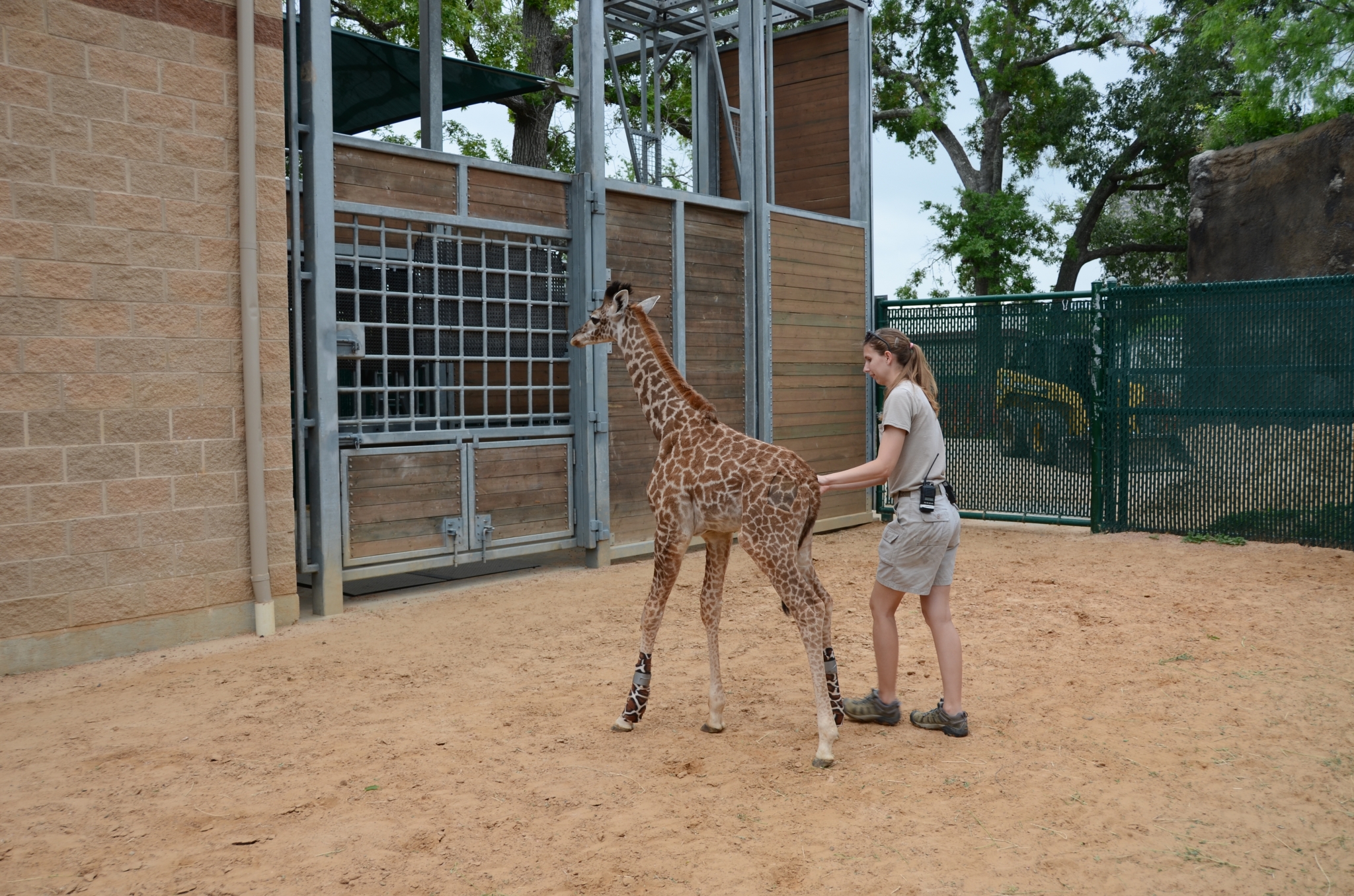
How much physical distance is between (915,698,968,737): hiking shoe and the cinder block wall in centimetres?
403

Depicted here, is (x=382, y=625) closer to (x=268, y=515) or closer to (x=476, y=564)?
(x=268, y=515)

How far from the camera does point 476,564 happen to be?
9.11 meters

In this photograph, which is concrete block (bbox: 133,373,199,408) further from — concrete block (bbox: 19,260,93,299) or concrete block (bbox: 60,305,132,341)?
concrete block (bbox: 19,260,93,299)

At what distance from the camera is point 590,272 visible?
8531mm

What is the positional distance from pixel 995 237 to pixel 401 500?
701 inches

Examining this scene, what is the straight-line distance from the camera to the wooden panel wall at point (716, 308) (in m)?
9.68

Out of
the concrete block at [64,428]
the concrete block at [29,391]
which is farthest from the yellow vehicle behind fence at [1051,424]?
the concrete block at [29,391]

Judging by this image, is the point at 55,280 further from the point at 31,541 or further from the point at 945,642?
the point at 945,642

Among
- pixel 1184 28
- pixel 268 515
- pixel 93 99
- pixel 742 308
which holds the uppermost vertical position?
pixel 1184 28

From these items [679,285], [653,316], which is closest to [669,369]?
[653,316]

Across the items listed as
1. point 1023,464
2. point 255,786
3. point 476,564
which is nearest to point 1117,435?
point 1023,464

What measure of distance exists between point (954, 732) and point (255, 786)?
2891mm

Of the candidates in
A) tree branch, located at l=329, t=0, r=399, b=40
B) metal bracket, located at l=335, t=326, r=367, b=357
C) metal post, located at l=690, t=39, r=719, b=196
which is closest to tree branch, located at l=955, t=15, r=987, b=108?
tree branch, located at l=329, t=0, r=399, b=40

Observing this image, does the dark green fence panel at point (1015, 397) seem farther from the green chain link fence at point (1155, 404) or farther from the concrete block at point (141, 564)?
the concrete block at point (141, 564)
